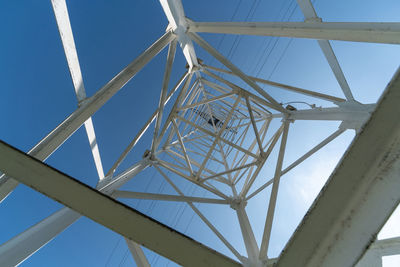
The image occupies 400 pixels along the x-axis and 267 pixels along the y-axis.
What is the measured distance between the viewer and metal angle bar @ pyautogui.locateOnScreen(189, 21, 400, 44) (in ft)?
5.62

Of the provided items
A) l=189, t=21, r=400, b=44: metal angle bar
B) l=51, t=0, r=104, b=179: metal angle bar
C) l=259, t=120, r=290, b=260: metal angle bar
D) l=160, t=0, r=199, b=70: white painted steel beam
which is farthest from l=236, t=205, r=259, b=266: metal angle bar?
l=160, t=0, r=199, b=70: white painted steel beam

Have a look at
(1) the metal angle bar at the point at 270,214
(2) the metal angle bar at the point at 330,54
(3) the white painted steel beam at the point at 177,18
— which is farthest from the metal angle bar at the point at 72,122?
(1) the metal angle bar at the point at 270,214


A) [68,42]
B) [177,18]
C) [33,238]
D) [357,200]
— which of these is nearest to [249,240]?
[33,238]

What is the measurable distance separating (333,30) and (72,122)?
2.98 m

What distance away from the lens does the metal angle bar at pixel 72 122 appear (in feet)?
6.82

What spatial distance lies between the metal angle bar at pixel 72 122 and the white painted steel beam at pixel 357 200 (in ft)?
8.25

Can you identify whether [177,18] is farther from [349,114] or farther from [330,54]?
[349,114]

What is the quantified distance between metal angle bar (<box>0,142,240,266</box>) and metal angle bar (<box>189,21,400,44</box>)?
208cm

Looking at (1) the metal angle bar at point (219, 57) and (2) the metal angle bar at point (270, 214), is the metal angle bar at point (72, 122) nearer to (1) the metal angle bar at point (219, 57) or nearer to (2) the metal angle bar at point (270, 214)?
(1) the metal angle bar at point (219, 57)

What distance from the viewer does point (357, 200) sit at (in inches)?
32.1

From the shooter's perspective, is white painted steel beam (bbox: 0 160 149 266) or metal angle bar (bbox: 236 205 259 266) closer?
white painted steel beam (bbox: 0 160 149 266)

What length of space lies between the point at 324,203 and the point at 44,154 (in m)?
2.67

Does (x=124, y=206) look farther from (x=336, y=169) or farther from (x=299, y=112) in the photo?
(x=299, y=112)

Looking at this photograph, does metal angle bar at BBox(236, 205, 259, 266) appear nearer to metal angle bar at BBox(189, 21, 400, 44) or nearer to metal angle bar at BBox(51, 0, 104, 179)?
metal angle bar at BBox(189, 21, 400, 44)
